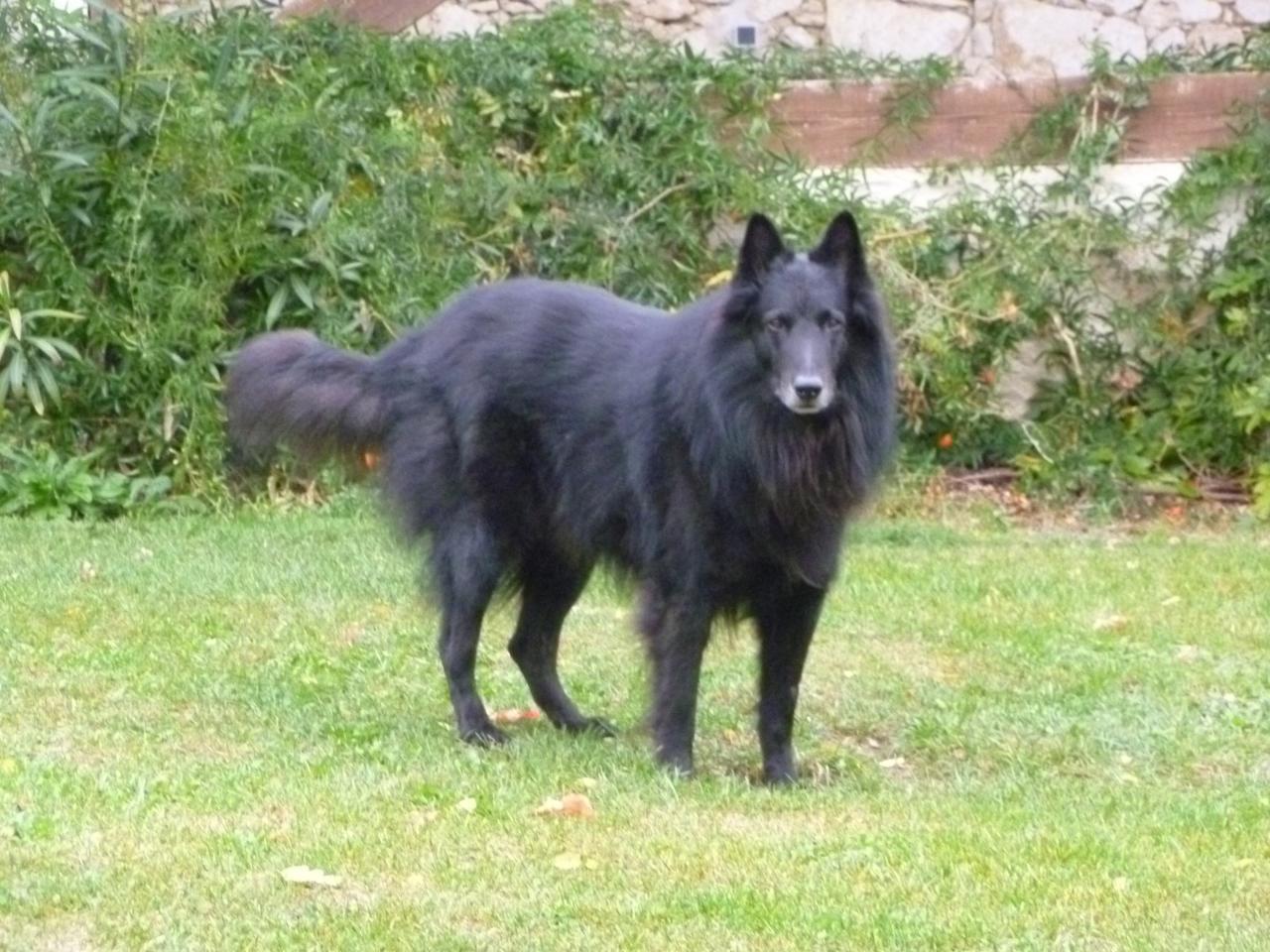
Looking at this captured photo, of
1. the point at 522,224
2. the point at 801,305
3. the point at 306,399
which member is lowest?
the point at 306,399

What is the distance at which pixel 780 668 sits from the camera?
20.2 ft

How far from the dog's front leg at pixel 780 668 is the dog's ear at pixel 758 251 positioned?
0.92 meters

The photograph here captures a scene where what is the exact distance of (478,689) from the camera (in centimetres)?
712

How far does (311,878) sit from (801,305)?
80.3 inches

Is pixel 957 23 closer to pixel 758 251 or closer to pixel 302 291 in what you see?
pixel 302 291

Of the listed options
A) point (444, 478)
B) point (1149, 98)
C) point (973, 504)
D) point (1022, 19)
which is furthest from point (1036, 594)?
point (1022, 19)

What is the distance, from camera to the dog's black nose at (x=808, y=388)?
5703mm

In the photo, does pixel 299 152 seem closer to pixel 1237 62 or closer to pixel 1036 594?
pixel 1036 594

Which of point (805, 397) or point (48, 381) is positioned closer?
point (805, 397)

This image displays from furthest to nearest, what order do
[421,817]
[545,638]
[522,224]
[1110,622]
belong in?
1. [522,224]
2. [1110,622]
3. [545,638]
4. [421,817]

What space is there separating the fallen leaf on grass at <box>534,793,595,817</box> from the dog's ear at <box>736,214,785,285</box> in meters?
1.48

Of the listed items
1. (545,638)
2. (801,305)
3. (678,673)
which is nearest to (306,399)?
(545,638)

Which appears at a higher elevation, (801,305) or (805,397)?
(801,305)

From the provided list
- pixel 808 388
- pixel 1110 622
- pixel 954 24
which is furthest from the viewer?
pixel 954 24
